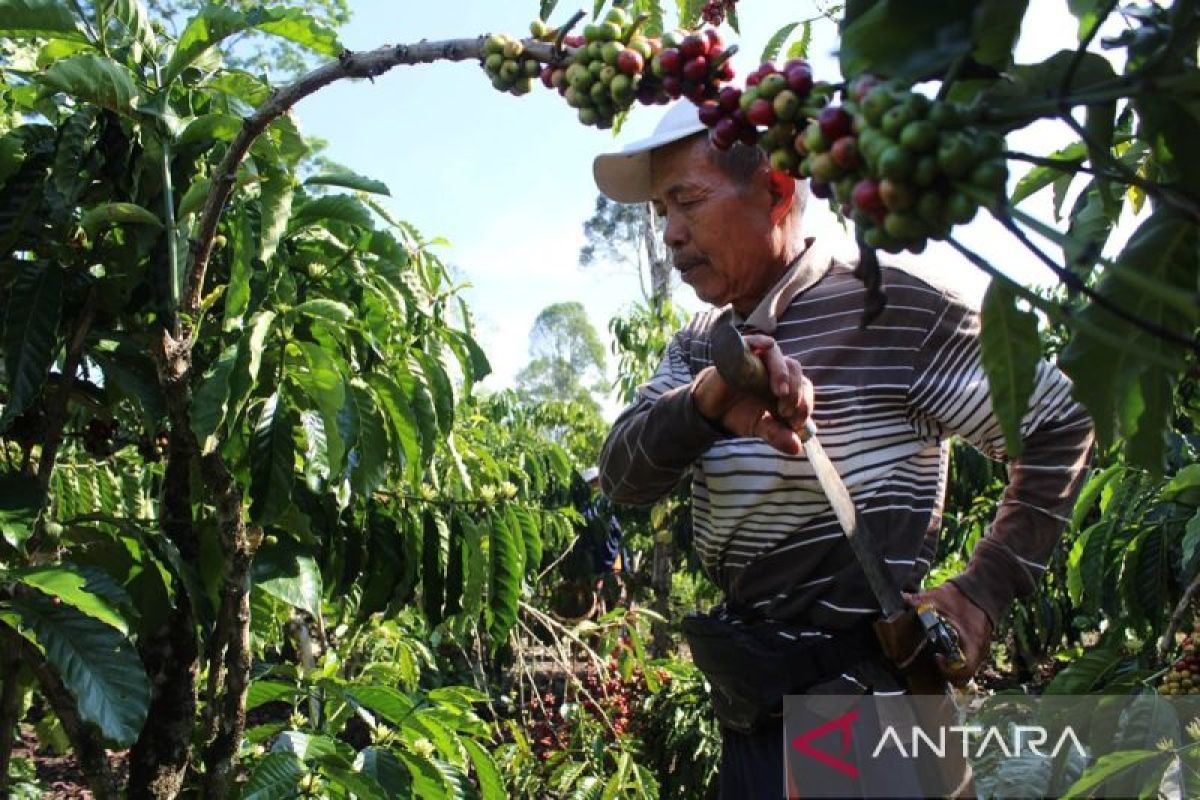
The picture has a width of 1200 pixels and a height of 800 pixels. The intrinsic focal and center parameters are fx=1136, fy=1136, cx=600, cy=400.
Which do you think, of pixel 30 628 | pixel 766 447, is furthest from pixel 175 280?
pixel 766 447

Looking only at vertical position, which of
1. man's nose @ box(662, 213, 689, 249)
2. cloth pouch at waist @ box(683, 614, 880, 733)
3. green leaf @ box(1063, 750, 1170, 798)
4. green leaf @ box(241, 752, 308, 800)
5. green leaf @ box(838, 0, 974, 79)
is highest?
man's nose @ box(662, 213, 689, 249)

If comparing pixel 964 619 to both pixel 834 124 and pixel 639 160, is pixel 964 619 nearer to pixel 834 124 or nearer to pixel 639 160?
pixel 639 160

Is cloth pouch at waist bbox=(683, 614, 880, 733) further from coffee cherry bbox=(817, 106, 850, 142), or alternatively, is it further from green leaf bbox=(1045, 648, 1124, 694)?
coffee cherry bbox=(817, 106, 850, 142)

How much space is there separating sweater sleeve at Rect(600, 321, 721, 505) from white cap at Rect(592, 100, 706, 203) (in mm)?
286

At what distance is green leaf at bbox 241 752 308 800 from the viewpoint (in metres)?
1.85

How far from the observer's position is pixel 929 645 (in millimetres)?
1312

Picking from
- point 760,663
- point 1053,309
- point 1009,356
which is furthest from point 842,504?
point 760,663

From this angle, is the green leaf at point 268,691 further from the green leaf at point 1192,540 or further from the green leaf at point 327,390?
the green leaf at point 1192,540

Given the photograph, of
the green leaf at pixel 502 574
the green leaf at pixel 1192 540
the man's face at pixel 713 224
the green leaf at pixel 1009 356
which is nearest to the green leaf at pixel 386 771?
the green leaf at pixel 502 574

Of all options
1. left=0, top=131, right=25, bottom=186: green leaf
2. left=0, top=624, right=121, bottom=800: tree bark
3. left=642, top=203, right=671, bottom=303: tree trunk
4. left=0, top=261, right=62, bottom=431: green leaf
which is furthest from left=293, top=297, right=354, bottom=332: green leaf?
left=642, top=203, right=671, bottom=303: tree trunk

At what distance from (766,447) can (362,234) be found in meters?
0.91

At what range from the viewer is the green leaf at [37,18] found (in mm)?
1642

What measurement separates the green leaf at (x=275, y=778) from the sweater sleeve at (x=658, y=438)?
72 cm

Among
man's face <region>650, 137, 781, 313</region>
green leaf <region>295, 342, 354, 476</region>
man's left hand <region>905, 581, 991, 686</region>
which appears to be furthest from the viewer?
green leaf <region>295, 342, 354, 476</region>
